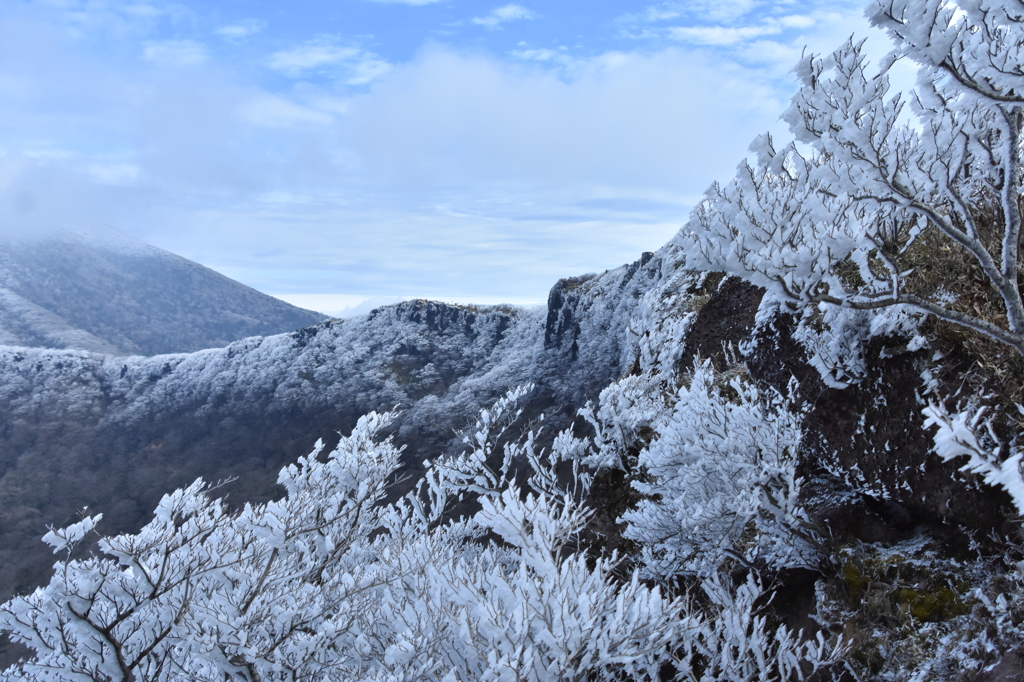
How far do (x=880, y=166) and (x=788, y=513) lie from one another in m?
5.59

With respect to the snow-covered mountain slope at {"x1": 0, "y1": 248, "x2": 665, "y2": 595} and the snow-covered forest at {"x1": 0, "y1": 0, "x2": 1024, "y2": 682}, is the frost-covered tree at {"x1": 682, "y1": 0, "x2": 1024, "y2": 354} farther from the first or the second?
the snow-covered mountain slope at {"x1": 0, "y1": 248, "x2": 665, "y2": 595}

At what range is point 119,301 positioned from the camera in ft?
464

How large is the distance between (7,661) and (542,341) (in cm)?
5252

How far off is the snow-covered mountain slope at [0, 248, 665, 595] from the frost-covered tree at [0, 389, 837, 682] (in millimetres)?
38528

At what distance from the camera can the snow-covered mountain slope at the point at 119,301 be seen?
118m

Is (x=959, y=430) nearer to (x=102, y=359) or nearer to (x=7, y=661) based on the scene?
(x=7, y=661)

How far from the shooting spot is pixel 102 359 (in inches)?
2913

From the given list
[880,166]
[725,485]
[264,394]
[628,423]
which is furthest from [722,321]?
[264,394]

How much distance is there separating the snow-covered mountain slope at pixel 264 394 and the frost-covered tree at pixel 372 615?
3853cm

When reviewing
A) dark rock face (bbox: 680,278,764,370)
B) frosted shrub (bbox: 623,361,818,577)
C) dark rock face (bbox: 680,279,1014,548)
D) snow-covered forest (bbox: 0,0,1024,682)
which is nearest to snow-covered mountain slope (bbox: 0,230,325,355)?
snow-covered forest (bbox: 0,0,1024,682)

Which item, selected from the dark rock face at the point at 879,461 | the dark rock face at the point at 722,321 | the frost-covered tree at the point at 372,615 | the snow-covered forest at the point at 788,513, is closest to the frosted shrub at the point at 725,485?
the snow-covered forest at the point at 788,513

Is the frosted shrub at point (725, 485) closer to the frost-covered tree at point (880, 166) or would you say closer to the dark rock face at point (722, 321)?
the frost-covered tree at point (880, 166)

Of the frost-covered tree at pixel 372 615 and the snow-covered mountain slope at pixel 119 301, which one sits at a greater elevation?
the snow-covered mountain slope at pixel 119 301

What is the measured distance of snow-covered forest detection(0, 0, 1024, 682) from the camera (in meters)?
4.45
